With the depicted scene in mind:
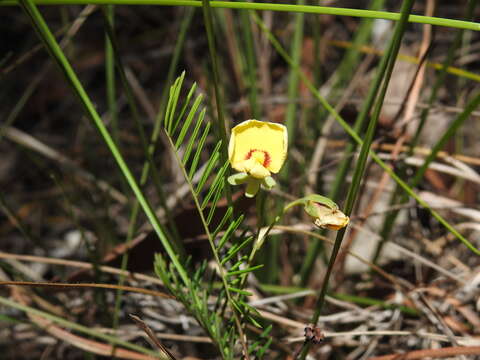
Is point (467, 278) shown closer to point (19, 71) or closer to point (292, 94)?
point (292, 94)

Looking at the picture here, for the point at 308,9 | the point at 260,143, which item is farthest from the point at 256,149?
the point at 308,9

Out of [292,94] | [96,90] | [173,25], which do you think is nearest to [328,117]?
[292,94]

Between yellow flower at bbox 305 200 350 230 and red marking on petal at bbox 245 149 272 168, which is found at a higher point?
red marking on petal at bbox 245 149 272 168

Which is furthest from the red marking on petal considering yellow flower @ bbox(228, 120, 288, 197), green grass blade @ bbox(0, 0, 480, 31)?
green grass blade @ bbox(0, 0, 480, 31)

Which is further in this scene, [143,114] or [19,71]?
[19,71]

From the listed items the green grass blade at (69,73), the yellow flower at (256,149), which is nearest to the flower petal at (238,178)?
the yellow flower at (256,149)

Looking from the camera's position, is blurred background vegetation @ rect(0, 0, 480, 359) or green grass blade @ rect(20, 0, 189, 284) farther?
blurred background vegetation @ rect(0, 0, 480, 359)

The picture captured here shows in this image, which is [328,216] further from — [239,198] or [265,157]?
[239,198]

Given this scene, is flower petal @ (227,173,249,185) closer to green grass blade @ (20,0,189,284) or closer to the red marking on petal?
the red marking on petal
